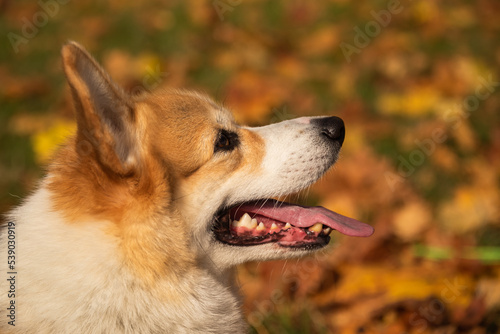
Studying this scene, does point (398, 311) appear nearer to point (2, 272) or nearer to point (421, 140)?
point (2, 272)

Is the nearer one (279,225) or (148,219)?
(148,219)

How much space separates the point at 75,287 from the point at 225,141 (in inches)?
38.8

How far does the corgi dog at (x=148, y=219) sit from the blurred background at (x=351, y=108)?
0.66 meters

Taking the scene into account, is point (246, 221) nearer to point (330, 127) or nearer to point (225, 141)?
point (225, 141)

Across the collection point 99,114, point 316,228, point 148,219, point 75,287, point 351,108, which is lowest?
point 351,108

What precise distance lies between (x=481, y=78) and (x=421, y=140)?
1311 mm

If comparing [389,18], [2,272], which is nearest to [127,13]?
[389,18]

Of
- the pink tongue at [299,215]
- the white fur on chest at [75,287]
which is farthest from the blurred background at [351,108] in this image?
the white fur on chest at [75,287]

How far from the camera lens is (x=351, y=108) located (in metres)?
5.18

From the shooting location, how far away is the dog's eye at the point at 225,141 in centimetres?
253

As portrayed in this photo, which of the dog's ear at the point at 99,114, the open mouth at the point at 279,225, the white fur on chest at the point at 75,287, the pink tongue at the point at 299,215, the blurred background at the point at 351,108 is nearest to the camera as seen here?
the dog's ear at the point at 99,114

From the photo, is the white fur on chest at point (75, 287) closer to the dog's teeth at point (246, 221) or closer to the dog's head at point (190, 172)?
the dog's head at point (190, 172)

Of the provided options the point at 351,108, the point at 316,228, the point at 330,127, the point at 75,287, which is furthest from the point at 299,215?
the point at 351,108

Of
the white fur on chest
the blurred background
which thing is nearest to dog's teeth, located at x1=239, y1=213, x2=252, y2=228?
the white fur on chest
